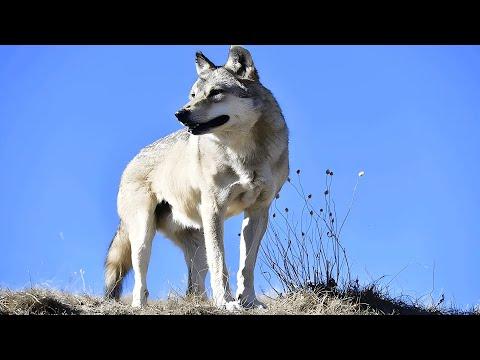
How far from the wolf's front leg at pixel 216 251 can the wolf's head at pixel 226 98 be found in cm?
68

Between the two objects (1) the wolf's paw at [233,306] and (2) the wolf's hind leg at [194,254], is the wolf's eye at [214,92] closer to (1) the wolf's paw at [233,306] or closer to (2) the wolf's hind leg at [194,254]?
(1) the wolf's paw at [233,306]

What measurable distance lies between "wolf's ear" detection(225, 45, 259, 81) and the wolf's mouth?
1.69 ft

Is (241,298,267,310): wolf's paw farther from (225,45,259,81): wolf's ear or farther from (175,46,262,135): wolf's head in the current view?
(225,45,259,81): wolf's ear

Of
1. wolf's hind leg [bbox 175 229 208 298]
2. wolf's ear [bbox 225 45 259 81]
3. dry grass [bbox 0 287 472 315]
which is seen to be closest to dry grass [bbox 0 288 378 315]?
dry grass [bbox 0 287 472 315]

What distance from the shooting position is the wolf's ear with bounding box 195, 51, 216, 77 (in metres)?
6.59

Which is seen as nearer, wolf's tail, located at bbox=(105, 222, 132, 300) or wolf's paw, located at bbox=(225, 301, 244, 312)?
wolf's paw, located at bbox=(225, 301, 244, 312)

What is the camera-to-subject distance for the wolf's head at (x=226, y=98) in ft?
20.0

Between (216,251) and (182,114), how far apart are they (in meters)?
1.19

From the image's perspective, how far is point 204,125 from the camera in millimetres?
6098

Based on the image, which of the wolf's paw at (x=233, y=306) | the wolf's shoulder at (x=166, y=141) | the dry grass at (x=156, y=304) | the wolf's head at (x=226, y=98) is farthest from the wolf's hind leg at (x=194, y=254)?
the wolf's head at (x=226, y=98)

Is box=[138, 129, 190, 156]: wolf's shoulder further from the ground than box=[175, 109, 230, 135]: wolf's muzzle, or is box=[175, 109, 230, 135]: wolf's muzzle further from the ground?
box=[138, 129, 190, 156]: wolf's shoulder
